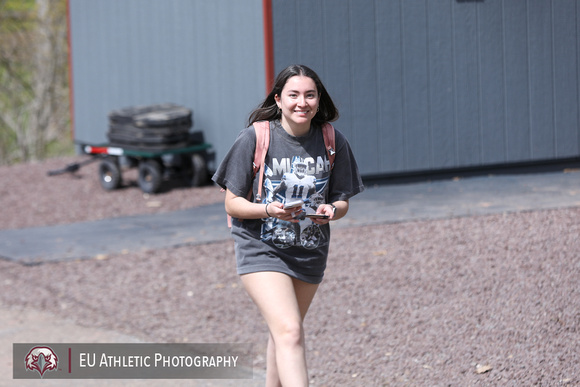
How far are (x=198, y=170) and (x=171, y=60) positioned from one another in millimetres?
1925

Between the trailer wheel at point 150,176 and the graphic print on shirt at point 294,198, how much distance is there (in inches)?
339

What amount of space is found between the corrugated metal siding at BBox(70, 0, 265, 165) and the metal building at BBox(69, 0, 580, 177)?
0.03 m

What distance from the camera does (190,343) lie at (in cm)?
637

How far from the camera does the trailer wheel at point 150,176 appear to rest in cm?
1254

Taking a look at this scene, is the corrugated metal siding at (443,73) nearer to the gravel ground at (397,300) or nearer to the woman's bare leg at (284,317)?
the gravel ground at (397,300)

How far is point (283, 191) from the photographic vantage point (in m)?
4.06

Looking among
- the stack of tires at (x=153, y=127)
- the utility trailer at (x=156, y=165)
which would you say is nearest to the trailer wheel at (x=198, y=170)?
the utility trailer at (x=156, y=165)

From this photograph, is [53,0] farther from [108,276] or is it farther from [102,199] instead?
[108,276]

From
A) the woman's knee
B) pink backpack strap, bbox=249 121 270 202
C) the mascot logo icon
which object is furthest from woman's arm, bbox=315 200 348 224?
the mascot logo icon

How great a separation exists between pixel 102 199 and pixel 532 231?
22.2 ft

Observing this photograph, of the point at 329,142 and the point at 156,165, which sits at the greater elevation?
the point at 329,142

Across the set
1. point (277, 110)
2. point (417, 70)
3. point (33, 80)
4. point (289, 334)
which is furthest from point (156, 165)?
point (33, 80)

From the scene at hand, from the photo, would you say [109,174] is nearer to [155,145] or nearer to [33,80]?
[155,145]

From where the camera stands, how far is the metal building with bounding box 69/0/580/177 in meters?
11.6
